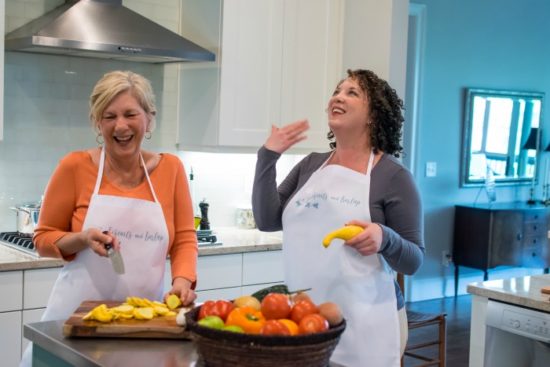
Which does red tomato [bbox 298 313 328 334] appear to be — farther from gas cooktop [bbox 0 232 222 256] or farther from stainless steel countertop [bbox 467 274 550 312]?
gas cooktop [bbox 0 232 222 256]

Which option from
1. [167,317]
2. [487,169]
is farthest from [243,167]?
[487,169]

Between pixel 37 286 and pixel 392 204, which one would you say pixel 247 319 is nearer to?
pixel 392 204

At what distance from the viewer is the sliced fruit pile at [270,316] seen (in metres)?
1.66

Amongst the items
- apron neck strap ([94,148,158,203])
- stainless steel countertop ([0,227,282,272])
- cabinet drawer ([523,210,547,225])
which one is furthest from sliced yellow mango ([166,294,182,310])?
cabinet drawer ([523,210,547,225])

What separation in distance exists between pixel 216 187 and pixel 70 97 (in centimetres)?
97

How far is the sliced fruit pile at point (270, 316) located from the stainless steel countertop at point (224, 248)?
168cm

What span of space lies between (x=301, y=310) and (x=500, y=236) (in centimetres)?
521

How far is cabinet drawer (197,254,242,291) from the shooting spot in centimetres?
379

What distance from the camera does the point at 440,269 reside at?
268 inches

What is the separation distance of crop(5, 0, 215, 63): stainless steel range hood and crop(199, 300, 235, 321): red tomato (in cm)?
194

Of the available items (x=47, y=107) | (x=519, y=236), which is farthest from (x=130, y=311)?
(x=519, y=236)

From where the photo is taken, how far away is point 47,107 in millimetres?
3893

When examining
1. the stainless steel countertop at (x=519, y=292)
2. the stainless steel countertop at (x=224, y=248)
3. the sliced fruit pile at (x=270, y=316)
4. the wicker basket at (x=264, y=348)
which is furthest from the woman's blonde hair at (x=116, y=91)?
the stainless steel countertop at (x=519, y=292)

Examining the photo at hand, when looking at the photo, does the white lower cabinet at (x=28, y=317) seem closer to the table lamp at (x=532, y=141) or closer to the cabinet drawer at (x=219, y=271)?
the cabinet drawer at (x=219, y=271)
